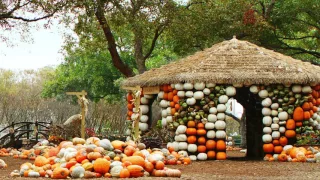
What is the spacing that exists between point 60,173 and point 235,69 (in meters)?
7.22

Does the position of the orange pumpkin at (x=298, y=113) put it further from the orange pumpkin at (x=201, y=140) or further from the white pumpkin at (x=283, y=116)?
the orange pumpkin at (x=201, y=140)

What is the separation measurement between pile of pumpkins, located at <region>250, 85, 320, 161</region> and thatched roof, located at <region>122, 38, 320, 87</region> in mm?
410

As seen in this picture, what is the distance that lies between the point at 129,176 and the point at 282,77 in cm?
684

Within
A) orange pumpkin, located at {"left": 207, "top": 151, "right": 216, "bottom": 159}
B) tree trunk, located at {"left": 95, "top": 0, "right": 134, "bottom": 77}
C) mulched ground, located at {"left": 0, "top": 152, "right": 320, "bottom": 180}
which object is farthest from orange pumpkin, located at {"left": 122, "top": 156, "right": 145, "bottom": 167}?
tree trunk, located at {"left": 95, "top": 0, "right": 134, "bottom": 77}

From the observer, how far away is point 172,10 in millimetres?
20797

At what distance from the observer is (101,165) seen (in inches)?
373

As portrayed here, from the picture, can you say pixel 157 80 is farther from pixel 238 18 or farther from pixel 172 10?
pixel 238 18

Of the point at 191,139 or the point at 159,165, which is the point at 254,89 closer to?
the point at 191,139

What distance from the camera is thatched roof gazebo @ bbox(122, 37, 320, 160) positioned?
15.1 meters

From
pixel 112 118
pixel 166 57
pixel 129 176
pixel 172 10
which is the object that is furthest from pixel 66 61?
pixel 129 176

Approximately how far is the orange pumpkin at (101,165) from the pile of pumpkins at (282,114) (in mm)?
6843

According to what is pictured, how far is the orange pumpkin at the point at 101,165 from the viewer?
373 inches

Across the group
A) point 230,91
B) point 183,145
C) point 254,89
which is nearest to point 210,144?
point 183,145

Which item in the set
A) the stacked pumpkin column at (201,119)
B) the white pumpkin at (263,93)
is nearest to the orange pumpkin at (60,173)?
the stacked pumpkin column at (201,119)
